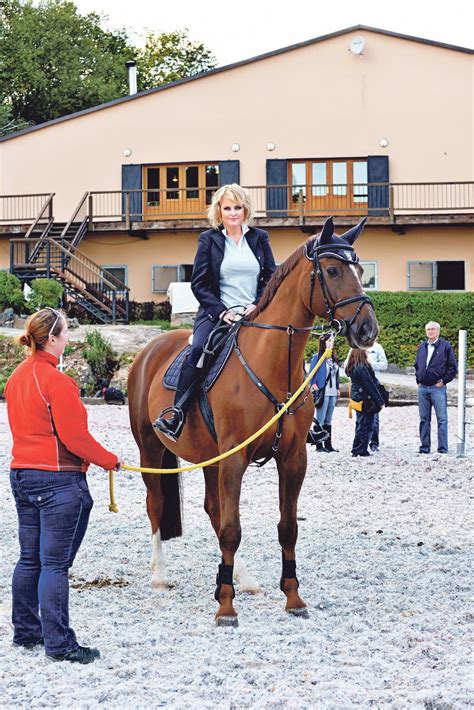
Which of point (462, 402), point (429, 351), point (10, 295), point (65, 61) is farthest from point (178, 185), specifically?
point (65, 61)

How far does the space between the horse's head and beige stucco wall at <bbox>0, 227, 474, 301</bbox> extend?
2882 cm

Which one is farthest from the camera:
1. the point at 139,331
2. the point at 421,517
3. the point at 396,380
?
the point at 139,331

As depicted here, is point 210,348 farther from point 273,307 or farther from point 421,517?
point 421,517

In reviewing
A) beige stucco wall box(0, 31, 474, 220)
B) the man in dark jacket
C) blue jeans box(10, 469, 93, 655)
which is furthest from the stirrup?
beige stucco wall box(0, 31, 474, 220)

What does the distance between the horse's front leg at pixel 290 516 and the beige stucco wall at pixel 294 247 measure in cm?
2865

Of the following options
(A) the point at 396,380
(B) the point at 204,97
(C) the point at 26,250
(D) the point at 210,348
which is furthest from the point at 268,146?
(D) the point at 210,348

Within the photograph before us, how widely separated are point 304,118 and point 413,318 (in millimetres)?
10963

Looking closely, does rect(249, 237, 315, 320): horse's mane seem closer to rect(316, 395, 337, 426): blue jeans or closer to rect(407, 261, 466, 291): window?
rect(316, 395, 337, 426): blue jeans

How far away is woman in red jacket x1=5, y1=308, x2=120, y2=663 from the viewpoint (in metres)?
5.43

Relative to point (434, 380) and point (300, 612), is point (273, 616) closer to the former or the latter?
point (300, 612)

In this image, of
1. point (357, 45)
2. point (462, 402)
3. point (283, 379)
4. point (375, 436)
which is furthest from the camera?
point (357, 45)

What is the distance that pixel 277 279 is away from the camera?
260 inches

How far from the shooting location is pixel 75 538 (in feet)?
18.2

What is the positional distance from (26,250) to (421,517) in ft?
93.6
